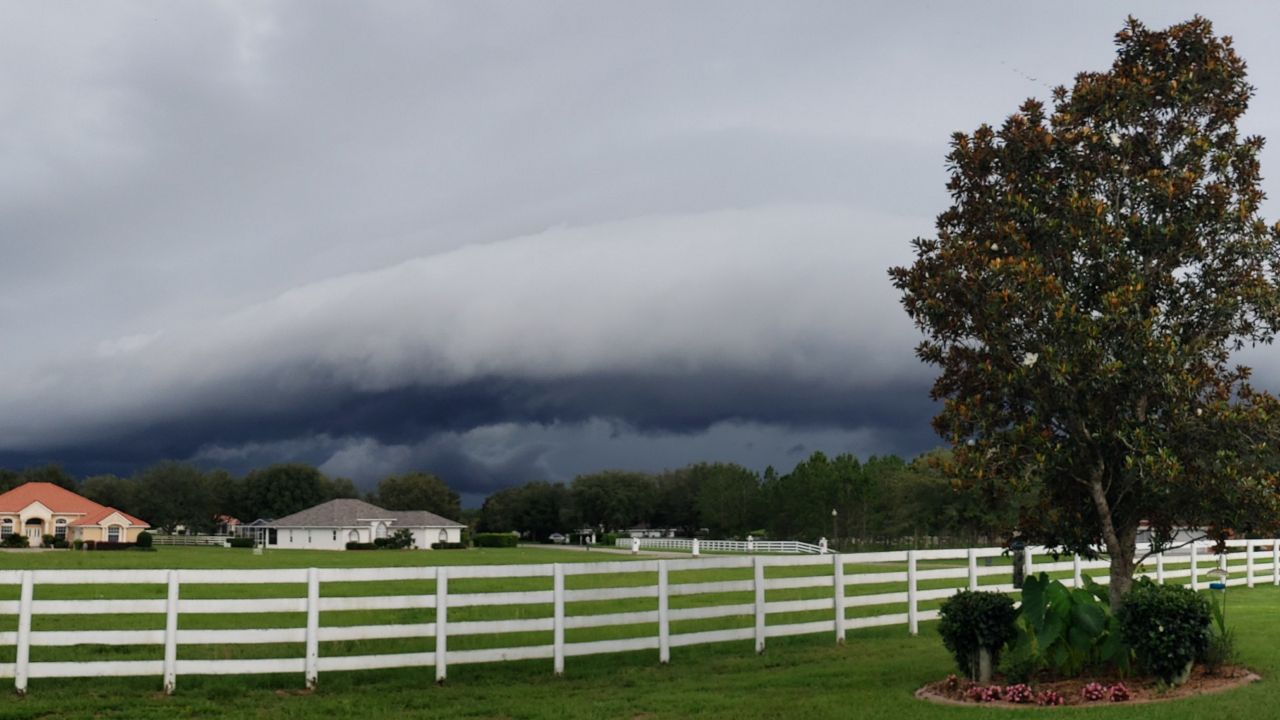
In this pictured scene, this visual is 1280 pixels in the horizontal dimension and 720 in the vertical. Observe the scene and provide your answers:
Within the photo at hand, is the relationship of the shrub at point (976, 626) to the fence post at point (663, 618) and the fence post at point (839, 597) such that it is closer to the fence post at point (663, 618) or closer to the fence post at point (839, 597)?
the fence post at point (663, 618)

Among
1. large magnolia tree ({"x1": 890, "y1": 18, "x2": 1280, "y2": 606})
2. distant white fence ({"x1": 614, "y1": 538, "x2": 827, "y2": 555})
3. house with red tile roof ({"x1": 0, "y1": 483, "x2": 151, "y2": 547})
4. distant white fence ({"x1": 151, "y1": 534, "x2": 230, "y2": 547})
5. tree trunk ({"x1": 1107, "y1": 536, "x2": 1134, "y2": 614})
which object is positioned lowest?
distant white fence ({"x1": 151, "y1": 534, "x2": 230, "y2": 547})

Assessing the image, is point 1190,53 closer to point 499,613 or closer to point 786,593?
point 499,613

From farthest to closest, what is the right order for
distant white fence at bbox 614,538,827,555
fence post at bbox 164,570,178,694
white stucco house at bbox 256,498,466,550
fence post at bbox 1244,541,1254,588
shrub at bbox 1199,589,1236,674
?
white stucco house at bbox 256,498,466,550
distant white fence at bbox 614,538,827,555
fence post at bbox 1244,541,1254,588
fence post at bbox 164,570,178,694
shrub at bbox 1199,589,1236,674

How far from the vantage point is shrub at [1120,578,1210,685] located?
11758mm

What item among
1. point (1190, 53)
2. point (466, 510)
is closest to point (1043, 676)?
point (1190, 53)

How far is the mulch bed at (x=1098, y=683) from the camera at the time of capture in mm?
11461

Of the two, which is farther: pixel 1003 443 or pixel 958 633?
pixel 1003 443

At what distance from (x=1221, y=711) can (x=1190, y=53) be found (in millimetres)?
8374

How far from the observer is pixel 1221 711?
10.6 metres

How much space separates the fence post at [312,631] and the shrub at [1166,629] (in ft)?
29.2

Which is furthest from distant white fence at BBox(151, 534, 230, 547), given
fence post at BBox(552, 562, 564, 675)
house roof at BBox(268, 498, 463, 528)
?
fence post at BBox(552, 562, 564, 675)

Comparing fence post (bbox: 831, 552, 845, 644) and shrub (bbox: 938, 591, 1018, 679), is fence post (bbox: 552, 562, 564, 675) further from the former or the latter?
fence post (bbox: 831, 552, 845, 644)

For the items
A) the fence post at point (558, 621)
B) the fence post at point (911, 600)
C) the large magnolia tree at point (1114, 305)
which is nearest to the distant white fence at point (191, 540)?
the fence post at point (911, 600)

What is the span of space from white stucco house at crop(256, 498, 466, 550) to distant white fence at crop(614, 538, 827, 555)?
18.0 metres
